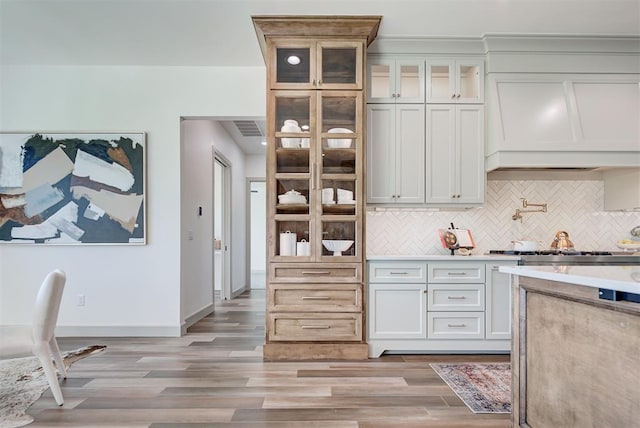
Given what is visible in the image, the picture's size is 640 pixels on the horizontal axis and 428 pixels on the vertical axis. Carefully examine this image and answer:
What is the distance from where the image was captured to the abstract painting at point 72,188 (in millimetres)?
3867

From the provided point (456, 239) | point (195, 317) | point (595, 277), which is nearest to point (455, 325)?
point (456, 239)

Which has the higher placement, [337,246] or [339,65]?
[339,65]

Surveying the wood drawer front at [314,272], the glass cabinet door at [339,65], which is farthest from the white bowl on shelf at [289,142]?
the wood drawer front at [314,272]

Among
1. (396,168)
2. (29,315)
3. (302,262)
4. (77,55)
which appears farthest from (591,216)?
(29,315)

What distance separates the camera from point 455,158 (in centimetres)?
348

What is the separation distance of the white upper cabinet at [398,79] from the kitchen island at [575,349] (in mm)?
2141

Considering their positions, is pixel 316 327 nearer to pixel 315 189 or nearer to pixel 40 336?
pixel 315 189

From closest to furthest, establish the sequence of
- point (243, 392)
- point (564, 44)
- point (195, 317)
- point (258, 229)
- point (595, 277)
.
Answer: point (595, 277), point (243, 392), point (564, 44), point (195, 317), point (258, 229)

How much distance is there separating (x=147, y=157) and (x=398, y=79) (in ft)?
8.78

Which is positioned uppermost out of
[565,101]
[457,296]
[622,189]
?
[565,101]

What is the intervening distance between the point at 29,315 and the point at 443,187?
14.4 ft

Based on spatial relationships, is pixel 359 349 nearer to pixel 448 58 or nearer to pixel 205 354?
pixel 205 354

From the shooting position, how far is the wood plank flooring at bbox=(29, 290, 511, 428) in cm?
216

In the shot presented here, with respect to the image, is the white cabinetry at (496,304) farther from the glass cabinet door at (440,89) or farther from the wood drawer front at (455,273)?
the glass cabinet door at (440,89)
